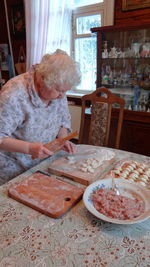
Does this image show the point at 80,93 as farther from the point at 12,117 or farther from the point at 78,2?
the point at 12,117

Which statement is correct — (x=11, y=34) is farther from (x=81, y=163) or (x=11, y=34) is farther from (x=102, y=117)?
(x=81, y=163)

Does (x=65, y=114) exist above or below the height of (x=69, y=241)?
above

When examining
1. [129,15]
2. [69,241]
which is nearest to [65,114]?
[69,241]

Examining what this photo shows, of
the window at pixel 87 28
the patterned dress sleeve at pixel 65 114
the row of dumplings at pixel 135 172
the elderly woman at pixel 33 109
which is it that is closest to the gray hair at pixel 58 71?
the elderly woman at pixel 33 109

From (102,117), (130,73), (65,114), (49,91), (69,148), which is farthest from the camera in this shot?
(130,73)

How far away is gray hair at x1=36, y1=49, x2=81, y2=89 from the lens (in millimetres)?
1063

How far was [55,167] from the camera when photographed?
1136 mm

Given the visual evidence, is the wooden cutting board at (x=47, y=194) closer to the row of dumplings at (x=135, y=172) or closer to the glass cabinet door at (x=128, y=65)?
the row of dumplings at (x=135, y=172)

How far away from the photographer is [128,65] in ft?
8.39

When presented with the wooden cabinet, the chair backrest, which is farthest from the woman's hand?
the wooden cabinet

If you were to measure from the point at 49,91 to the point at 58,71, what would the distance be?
14 cm

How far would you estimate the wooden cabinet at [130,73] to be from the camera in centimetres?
239

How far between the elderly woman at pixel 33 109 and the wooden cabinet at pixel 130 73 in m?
1.32

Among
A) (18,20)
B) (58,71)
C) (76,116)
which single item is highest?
(18,20)
